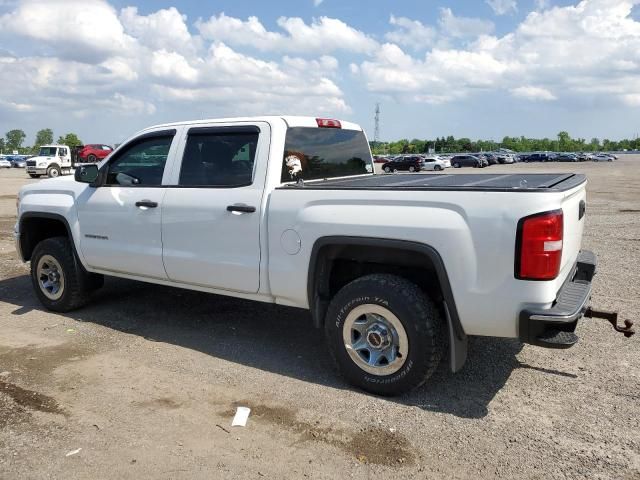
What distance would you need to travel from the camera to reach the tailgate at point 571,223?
11.4 ft

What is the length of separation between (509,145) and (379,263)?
16427 centimetres

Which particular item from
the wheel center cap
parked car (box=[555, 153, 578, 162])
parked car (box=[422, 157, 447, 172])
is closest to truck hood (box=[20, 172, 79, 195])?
the wheel center cap

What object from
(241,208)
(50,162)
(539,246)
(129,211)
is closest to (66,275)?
(129,211)

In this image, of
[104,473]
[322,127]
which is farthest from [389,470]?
[322,127]

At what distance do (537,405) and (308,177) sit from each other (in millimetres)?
2477

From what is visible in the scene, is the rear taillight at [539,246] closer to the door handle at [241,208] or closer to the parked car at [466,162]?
the door handle at [241,208]

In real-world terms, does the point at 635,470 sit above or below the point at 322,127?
below

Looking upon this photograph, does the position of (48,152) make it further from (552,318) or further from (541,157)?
(541,157)

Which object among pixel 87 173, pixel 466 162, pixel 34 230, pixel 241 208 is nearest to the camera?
pixel 241 208

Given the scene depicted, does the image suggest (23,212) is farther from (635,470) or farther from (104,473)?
(635,470)

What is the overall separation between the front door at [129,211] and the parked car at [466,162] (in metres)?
59.8

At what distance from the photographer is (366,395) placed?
3.94 m

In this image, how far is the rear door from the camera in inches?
171

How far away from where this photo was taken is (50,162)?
116 ft
